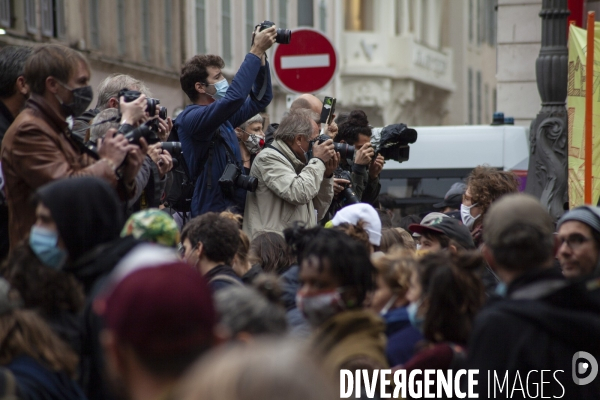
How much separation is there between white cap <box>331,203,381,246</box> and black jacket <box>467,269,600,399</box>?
2.15 metres

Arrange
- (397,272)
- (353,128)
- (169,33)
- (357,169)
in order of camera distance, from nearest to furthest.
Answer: (397,272)
(357,169)
(353,128)
(169,33)

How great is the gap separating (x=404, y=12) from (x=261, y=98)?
1239 inches

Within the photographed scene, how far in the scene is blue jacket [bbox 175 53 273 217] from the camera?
7.32 m

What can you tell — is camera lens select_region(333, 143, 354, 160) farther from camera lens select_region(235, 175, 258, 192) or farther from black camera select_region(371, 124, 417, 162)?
camera lens select_region(235, 175, 258, 192)

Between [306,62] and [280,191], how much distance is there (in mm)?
3062

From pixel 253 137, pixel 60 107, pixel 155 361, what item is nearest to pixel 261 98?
pixel 253 137

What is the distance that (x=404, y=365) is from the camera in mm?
4434

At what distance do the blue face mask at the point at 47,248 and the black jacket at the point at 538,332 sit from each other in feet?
5.17

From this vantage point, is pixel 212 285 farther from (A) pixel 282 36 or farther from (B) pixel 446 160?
(B) pixel 446 160

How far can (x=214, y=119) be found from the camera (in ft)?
24.2

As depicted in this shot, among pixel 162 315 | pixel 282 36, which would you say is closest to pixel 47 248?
pixel 162 315

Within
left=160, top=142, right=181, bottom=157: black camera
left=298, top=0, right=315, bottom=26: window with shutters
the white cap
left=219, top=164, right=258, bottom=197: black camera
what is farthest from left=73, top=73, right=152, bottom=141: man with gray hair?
left=298, top=0, right=315, bottom=26: window with shutters

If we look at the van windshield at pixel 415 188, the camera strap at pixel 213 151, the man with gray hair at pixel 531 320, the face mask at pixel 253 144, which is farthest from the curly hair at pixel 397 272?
the van windshield at pixel 415 188

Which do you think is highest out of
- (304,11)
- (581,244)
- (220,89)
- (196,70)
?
(304,11)
